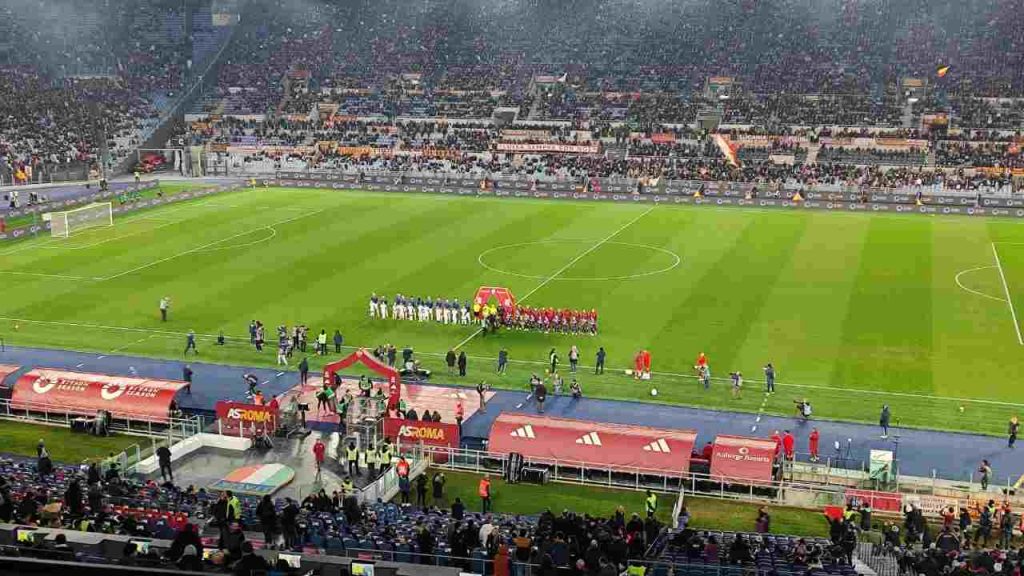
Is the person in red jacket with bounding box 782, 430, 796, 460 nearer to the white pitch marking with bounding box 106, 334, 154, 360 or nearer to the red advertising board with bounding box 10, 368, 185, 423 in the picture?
the red advertising board with bounding box 10, 368, 185, 423

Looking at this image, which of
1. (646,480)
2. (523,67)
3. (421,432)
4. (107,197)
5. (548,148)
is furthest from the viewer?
(523,67)

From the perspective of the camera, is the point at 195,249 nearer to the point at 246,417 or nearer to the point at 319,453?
the point at 246,417

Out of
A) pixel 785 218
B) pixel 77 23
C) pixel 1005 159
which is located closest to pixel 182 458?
pixel 785 218

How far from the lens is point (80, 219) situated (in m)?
66.9

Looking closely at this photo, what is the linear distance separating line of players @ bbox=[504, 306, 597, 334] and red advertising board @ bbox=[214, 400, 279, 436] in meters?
14.1

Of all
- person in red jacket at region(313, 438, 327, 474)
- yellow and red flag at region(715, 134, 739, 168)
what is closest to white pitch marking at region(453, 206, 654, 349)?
person in red jacket at region(313, 438, 327, 474)

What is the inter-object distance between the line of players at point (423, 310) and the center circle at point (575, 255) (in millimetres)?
8307

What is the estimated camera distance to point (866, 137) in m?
89.9

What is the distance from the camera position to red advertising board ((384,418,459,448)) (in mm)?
31922

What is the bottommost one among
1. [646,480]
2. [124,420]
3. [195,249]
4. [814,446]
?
[646,480]

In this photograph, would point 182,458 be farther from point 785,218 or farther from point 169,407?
point 785,218

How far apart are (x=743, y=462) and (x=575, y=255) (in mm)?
30713

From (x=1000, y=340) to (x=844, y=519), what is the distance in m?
21.8

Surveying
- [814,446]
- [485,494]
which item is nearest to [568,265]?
[814,446]
